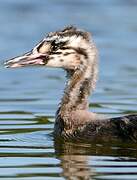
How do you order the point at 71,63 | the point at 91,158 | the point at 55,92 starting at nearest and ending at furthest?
1. the point at 91,158
2. the point at 71,63
3. the point at 55,92

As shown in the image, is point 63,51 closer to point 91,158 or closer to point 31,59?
point 31,59

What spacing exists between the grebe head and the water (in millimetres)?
1033

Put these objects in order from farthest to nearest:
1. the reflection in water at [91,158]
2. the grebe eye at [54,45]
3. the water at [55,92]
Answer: the grebe eye at [54,45]
the water at [55,92]
the reflection in water at [91,158]

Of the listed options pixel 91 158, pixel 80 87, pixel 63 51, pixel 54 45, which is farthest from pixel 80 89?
pixel 91 158

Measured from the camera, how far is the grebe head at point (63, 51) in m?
18.3

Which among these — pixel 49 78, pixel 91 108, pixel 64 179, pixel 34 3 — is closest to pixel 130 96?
pixel 91 108

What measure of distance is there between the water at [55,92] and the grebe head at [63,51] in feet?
3.39

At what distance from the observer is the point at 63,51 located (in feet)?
60.4

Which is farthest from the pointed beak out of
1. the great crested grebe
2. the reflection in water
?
the reflection in water

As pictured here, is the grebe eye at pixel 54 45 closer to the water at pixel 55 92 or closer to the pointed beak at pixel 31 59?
the pointed beak at pixel 31 59

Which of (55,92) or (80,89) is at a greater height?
(80,89)

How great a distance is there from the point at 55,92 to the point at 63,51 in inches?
187

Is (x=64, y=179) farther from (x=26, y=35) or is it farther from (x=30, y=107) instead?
(x=26, y=35)

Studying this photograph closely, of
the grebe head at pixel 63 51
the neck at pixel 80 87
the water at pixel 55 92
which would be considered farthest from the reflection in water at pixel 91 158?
the grebe head at pixel 63 51
